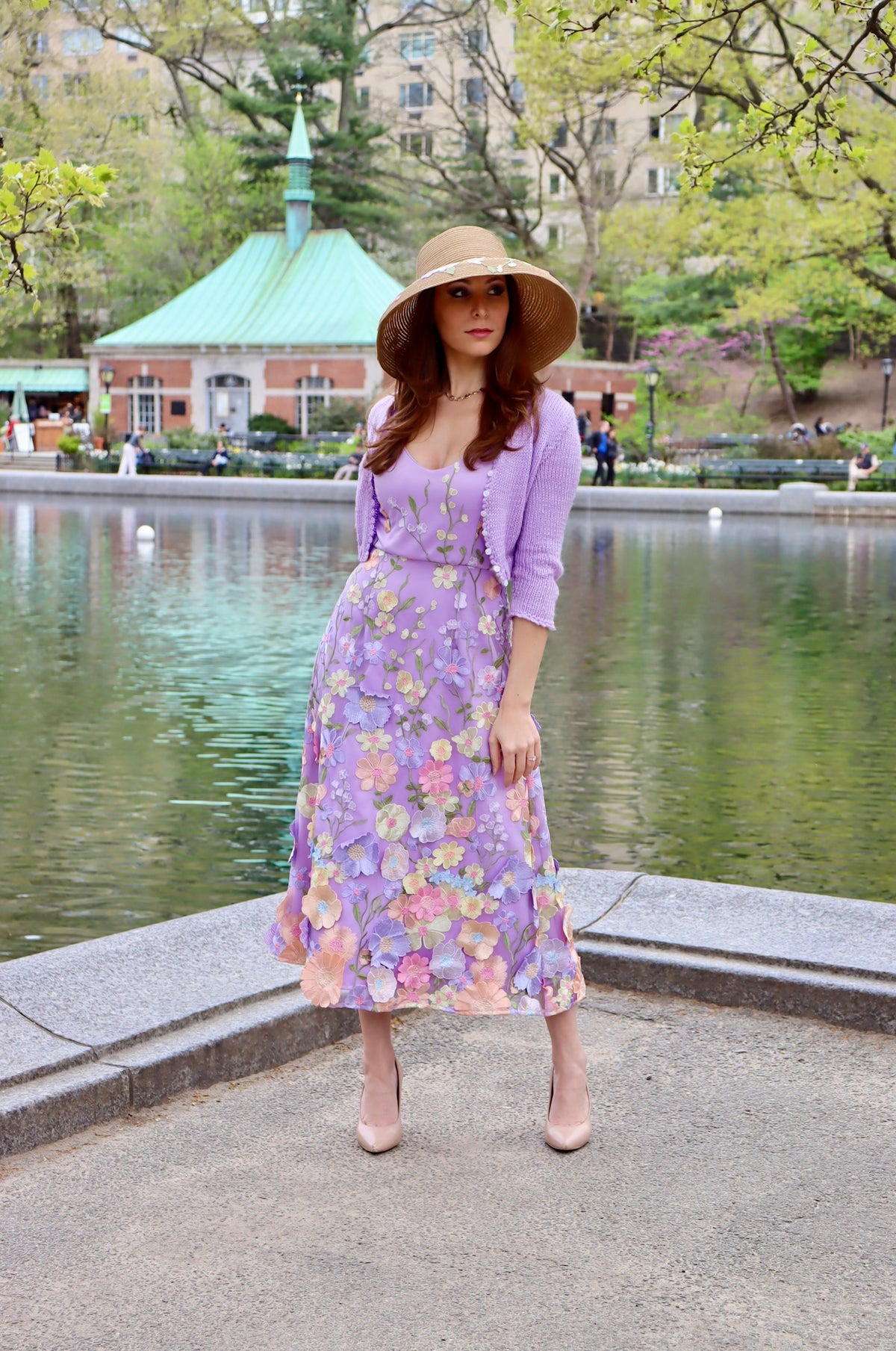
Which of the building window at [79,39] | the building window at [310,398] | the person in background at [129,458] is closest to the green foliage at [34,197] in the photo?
the person in background at [129,458]

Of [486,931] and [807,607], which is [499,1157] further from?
[807,607]

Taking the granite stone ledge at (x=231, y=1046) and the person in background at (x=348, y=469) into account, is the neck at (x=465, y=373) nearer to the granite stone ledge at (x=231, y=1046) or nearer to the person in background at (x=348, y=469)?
the granite stone ledge at (x=231, y=1046)

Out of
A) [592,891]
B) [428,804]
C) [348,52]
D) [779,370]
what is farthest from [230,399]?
[428,804]

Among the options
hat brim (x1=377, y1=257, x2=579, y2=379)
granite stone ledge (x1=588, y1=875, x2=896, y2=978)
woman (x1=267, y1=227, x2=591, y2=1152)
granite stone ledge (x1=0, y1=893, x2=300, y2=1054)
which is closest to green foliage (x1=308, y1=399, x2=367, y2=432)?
granite stone ledge (x1=588, y1=875, x2=896, y2=978)

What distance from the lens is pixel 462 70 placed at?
79562mm

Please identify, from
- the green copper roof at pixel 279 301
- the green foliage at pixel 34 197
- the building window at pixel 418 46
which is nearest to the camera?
the green foliage at pixel 34 197

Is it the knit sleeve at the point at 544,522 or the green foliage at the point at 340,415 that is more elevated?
the green foliage at the point at 340,415

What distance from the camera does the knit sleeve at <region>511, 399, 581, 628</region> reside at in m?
3.46

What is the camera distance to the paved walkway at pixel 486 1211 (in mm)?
2775

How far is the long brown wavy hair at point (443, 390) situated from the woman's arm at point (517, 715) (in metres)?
0.38

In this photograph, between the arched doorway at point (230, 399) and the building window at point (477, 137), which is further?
the arched doorway at point (230, 399)

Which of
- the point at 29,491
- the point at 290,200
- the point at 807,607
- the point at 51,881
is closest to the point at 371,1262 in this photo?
the point at 51,881

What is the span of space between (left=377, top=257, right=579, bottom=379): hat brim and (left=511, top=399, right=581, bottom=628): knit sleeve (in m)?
0.18

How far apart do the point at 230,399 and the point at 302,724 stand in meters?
44.4
